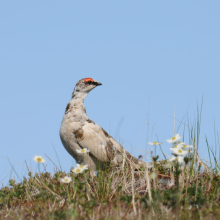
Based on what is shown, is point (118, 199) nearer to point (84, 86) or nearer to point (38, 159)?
point (38, 159)

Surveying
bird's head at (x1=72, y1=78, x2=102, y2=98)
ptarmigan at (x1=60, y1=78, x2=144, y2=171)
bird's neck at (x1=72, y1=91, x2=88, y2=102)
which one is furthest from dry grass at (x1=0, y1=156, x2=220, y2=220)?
bird's head at (x1=72, y1=78, x2=102, y2=98)

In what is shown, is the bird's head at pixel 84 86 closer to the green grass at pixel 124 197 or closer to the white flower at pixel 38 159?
the green grass at pixel 124 197

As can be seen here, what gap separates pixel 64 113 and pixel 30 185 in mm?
1911

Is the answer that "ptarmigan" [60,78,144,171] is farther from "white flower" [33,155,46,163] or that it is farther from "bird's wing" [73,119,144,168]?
"white flower" [33,155,46,163]

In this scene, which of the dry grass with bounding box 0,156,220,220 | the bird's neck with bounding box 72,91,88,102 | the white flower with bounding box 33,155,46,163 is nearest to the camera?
the dry grass with bounding box 0,156,220,220

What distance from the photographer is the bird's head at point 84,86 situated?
310 inches

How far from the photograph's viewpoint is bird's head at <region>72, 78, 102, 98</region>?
788cm

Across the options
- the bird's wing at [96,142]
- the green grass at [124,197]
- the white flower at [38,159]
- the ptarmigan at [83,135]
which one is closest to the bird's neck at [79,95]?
the ptarmigan at [83,135]

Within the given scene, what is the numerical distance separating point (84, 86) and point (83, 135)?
3.69ft

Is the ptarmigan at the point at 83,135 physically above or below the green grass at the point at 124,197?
above

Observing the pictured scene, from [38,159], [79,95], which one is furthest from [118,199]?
[79,95]

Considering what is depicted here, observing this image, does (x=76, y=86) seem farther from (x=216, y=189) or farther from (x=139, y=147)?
(x=216, y=189)

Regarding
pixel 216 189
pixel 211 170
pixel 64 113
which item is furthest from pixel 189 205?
pixel 64 113

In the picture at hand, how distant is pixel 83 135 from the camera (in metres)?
7.44
